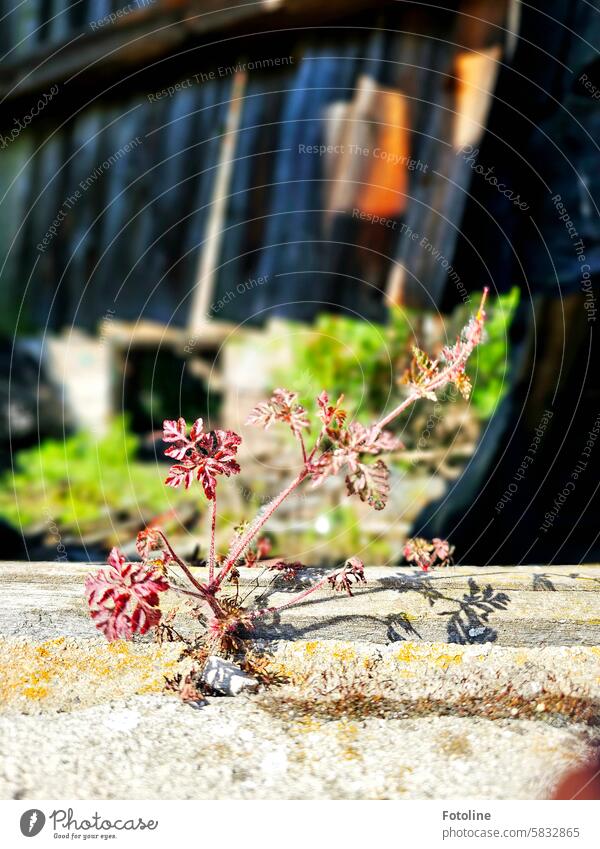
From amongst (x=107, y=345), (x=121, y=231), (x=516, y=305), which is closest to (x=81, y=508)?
(x=107, y=345)

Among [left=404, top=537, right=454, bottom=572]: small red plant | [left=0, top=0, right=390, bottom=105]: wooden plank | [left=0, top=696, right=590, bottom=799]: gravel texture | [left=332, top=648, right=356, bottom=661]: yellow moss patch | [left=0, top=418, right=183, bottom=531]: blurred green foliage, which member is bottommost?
[left=0, top=696, right=590, bottom=799]: gravel texture

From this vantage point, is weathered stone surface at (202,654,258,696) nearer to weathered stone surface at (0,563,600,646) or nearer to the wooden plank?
A: weathered stone surface at (0,563,600,646)

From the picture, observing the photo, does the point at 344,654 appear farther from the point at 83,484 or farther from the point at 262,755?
the point at 83,484

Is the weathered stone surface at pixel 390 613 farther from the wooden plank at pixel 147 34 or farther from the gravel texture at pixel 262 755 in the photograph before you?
the wooden plank at pixel 147 34

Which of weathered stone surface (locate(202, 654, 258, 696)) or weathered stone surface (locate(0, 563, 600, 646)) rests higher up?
weathered stone surface (locate(0, 563, 600, 646))

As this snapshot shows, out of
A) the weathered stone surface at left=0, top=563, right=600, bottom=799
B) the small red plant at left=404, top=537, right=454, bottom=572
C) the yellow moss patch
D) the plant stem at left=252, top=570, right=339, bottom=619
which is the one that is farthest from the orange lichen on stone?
the small red plant at left=404, top=537, right=454, bottom=572

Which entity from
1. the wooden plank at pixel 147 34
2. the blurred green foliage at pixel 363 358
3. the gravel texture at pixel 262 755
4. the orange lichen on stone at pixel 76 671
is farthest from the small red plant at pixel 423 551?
the wooden plank at pixel 147 34

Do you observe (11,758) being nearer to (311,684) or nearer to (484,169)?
(311,684)
